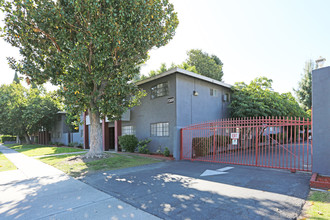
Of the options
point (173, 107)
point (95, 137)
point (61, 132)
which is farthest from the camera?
point (61, 132)

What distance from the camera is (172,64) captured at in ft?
94.6

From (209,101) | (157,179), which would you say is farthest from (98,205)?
(209,101)

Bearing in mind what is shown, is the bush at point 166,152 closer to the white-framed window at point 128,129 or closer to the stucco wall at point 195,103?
the stucco wall at point 195,103

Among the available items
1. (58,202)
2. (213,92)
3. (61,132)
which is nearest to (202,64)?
(213,92)

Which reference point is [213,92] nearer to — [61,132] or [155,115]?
[155,115]

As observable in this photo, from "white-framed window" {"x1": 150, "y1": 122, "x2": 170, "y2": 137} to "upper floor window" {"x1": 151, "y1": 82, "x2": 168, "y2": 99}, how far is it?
1.94 m

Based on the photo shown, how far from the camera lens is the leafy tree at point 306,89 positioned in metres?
→ 32.4

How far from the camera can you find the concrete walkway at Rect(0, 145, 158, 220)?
403cm

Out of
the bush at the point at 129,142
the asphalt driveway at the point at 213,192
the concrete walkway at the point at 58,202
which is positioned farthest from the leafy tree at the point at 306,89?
the concrete walkway at the point at 58,202

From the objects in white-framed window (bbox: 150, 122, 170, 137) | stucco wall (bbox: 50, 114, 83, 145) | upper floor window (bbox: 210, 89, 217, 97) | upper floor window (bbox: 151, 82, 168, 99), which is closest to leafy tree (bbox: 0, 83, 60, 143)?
stucco wall (bbox: 50, 114, 83, 145)

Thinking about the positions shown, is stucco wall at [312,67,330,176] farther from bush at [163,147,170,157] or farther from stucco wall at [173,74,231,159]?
bush at [163,147,170,157]

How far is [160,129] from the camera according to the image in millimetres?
13250

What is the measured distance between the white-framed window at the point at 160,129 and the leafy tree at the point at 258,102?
5835mm

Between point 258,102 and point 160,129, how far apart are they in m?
7.64
